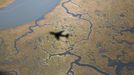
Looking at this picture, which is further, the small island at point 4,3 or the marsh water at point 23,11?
the small island at point 4,3

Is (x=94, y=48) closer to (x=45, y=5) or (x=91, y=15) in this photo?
(x=91, y=15)

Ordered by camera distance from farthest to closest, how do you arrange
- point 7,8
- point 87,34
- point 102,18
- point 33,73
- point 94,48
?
point 7,8 → point 102,18 → point 87,34 → point 94,48 → point 33,73

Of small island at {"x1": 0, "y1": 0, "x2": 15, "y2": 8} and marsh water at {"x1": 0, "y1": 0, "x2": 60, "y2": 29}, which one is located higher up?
small island at {"x1": 0, "y1": 0, "x2": 15, "y2": 8}

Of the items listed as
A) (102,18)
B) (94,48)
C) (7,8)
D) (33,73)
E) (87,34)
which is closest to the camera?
(33,73)

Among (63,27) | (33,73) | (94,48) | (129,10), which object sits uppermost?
(129,10)

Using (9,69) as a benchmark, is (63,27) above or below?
above

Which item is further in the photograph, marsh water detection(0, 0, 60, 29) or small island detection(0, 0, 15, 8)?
small island detection(0, 0, 15, 8)

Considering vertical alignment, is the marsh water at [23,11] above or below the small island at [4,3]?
below

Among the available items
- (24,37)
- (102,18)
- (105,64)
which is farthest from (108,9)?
(24,37)
